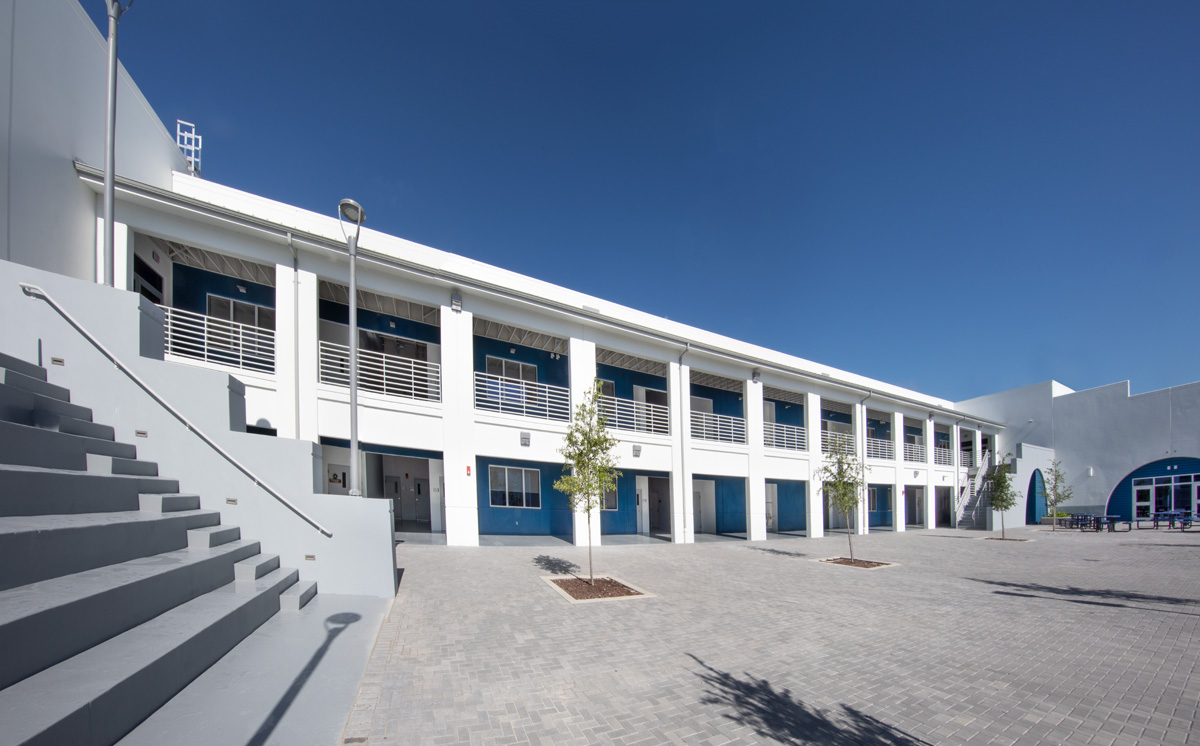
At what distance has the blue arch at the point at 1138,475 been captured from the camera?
91.1 feet

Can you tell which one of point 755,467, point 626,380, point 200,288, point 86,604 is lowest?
point 755,467

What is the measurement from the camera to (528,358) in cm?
1780

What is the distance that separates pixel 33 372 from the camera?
226 inches

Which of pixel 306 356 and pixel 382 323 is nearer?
pixel 306 356

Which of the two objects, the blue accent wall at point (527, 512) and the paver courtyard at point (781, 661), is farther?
the blue accent wall at point (527, 512)

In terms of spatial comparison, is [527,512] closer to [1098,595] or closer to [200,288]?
[200,288]

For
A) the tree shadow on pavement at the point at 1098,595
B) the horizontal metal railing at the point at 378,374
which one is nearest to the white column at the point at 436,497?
the horizontal metal railing at the point at 378,374

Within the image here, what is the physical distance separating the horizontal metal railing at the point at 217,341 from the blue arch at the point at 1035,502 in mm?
42064

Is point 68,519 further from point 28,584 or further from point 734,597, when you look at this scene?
point 734,597

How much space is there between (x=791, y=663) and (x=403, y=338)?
1373cm

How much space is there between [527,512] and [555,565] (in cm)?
603

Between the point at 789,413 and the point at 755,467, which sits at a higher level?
the point at 789,413

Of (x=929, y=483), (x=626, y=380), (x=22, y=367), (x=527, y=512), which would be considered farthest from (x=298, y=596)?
(x=929, y=483)

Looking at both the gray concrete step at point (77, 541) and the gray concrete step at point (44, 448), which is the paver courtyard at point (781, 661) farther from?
the gray concrete step at point (44, 448)
